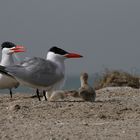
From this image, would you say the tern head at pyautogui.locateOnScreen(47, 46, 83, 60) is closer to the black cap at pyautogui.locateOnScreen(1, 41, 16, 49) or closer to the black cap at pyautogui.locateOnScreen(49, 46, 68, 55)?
the black cap at pyautogui.locateOnScreen(49, 46, 68, 55)

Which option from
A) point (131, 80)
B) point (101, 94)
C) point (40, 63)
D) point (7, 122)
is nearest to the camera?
point (7, 122)

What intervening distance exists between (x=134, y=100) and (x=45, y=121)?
334cm

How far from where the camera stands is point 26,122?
842cm

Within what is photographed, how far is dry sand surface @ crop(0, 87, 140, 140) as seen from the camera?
718 centimetres

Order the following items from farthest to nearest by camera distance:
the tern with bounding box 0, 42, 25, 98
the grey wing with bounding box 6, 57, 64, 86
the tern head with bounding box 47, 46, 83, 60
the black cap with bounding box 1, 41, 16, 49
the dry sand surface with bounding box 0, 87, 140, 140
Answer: the black cap with bounding box 1, 41, 16, 49 < the tern with bounding box 0, 42, 25, 98 < the tern head with bounding box 47, 46, 83, 60 < the grey wing with bounding box 6, 57, 64, 86 < the dry sand surface with bounding box 0, 87, 140, 140

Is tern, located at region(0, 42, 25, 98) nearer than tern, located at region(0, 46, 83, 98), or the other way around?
tern, located at region(0, 46, 83, 98)

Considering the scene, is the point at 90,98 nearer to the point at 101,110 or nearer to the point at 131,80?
the point at 101,110

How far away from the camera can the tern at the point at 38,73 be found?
1081 cm

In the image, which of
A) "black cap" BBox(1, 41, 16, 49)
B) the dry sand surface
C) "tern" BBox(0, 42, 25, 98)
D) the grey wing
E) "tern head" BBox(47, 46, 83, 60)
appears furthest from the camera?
"black cap" BBox(1, 41, 16, 49)

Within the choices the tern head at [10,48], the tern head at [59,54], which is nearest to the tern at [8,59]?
the tern head at [10,48]

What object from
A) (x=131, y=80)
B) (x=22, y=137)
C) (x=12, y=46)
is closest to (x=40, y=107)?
(x=22, y=137)

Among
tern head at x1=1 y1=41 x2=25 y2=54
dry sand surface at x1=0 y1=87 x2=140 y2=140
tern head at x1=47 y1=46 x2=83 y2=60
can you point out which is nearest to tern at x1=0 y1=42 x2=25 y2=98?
tern head at x1=1 y1=41 x2=25 y2=54

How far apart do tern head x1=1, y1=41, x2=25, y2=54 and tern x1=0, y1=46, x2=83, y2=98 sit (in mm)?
2311

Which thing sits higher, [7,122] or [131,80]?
[7,122]
